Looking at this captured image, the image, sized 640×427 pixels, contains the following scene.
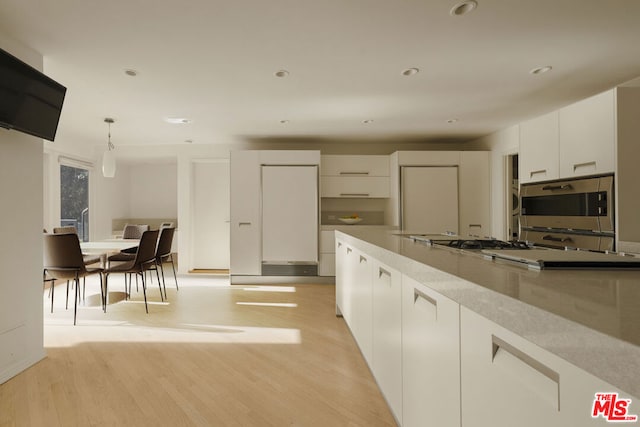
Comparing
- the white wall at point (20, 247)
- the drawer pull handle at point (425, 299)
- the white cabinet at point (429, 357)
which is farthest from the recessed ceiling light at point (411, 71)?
the white wall at point (20, 247)

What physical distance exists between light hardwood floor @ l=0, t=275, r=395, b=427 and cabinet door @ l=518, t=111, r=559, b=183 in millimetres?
2309

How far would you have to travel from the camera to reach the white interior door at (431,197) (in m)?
5.20

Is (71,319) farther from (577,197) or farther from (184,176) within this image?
(577,197)

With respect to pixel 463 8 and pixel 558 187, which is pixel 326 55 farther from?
pixel 558 187

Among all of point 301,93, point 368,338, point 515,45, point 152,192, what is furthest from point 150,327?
point 152,192

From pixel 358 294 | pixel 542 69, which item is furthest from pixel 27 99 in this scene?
pixel 542 69

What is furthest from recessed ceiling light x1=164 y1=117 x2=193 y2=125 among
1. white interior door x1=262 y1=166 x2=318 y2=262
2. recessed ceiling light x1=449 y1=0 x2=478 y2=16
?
recessed ceiling light x1=449 y1=0 x2=478 y2=16

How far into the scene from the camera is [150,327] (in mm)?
3229

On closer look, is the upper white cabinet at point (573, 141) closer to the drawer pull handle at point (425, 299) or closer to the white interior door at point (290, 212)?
the drawer pull handle at point (425, 299)

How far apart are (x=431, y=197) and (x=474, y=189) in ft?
2.19

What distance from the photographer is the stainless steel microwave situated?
98.2 inches

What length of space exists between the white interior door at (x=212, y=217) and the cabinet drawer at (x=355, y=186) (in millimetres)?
2091

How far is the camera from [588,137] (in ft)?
8.52

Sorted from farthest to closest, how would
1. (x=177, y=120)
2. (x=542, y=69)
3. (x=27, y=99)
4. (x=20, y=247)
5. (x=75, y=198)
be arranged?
(x=75, y=198) < (x=177, y=120) < (x=542, y=69) < (x=20, y=247) < (x=27, y=99)
